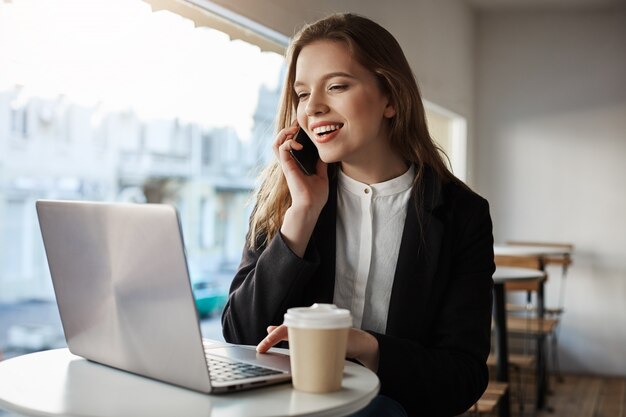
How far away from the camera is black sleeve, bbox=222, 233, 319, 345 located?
1378 millimetres

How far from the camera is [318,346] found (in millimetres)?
951

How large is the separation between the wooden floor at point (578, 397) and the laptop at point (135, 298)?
360 centimetres

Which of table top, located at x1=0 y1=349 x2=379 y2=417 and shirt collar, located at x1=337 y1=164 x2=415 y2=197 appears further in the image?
shirt collar, located at x1=337 y1=164 x2=415 y2=197

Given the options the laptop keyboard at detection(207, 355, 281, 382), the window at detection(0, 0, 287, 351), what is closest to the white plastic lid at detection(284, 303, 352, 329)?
the laptop keyboard at detection(207, 355, 281, 382)

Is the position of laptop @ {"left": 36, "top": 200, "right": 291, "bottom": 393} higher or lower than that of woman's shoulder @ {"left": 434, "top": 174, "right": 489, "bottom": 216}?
lower

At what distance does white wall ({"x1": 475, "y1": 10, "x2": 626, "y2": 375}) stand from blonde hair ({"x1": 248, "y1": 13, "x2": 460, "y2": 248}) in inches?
173

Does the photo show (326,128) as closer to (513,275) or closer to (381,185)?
(381,185)

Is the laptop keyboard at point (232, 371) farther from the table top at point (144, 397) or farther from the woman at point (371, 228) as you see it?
the woman at point (371, 228)

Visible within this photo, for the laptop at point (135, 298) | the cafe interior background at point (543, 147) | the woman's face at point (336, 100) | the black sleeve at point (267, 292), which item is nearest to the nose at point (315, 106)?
the woman's face at point (336, 100)

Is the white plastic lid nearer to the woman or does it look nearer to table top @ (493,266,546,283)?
the woman

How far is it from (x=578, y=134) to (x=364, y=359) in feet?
16.2

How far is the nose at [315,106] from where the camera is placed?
1.44 m

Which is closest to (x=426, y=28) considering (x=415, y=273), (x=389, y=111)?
(x=389, y=111)

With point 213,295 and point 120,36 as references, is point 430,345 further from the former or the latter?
point 213,295
